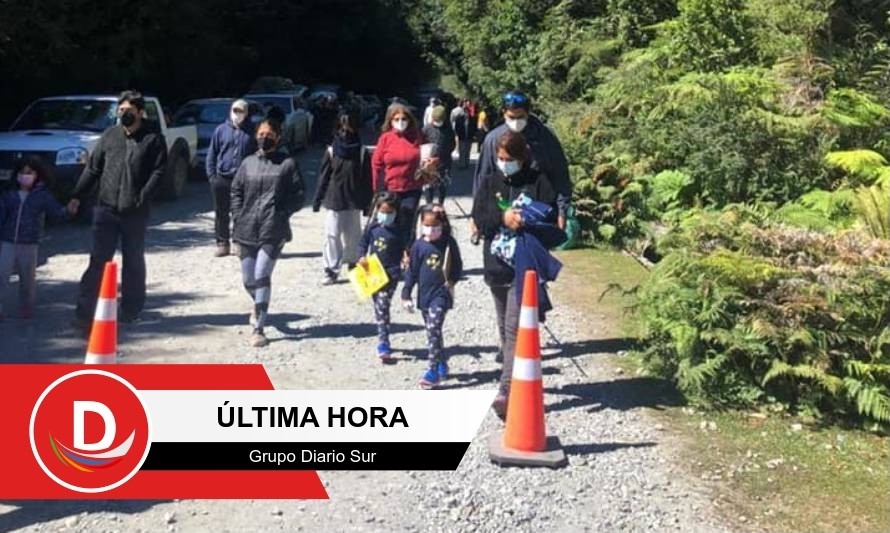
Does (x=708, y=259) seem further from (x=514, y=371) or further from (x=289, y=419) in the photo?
(x=289, y=419)

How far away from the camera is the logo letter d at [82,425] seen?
5.31 metres

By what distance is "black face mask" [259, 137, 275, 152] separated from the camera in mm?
8289

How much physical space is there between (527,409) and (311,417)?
1258 mm

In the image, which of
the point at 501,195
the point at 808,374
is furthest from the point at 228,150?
the point at 808,374

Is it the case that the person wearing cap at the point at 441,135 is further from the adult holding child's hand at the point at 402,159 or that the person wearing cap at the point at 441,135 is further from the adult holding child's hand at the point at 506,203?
the adult holding child's hand at the point at 506,203

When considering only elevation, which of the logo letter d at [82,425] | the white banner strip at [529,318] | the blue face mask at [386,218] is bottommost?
the logo letter d at [82,425]

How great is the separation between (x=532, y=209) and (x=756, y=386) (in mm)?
1848

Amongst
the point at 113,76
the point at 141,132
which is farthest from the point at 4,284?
the point at 113,76

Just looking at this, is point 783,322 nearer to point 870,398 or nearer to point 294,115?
point 870,398

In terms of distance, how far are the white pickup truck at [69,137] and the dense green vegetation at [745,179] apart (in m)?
5.98

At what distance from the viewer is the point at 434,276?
7215 mm

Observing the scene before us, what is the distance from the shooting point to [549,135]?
6781 millimetres

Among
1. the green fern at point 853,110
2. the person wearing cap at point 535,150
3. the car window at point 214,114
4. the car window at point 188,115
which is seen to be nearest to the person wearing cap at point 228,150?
the person wearing cap at point 535,150

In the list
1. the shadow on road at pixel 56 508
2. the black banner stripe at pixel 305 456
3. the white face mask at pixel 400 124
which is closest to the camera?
the shadow on road at pixel 56 508
